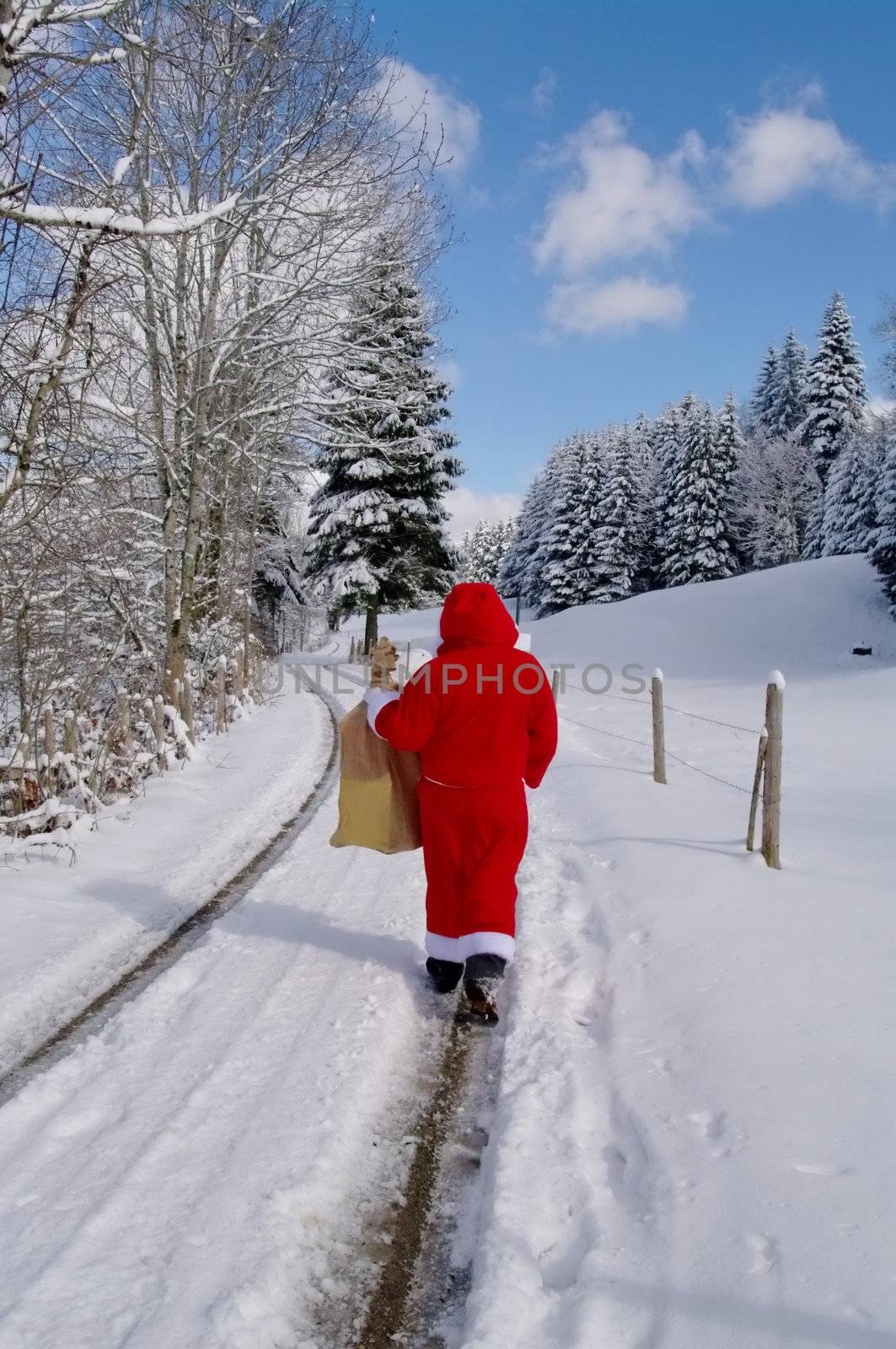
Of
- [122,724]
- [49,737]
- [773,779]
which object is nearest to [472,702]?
[773,779]

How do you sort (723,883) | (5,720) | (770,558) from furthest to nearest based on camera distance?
(770,558) → (5,720) → (723,883)

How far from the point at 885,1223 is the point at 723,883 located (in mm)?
3195

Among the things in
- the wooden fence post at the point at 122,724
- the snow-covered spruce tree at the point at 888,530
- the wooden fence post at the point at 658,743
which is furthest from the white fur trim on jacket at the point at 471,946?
the snow-covered spruce tree at the point at 888,530

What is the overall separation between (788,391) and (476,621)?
6062 cm

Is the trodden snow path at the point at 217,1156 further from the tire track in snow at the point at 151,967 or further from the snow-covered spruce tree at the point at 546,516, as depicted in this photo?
the snow-covered spruce tree at the point at 546,516

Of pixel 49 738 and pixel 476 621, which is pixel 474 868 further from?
pixel 49 738

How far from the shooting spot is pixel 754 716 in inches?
687

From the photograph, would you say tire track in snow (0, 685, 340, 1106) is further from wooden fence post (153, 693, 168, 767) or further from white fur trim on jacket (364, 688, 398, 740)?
wooden fence post (153, 693, 168, 767)

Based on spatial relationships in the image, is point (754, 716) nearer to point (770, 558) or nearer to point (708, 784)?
point (708, 784)

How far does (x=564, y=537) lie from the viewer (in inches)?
1925

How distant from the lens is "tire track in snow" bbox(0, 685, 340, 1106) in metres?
3.01

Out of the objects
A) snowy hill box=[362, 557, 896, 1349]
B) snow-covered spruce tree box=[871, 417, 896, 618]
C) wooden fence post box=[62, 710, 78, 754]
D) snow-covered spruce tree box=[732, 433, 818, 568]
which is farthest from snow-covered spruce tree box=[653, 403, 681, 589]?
wooden fence post box=[62, 710, 78, 754]

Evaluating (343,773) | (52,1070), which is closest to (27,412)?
(343,773)

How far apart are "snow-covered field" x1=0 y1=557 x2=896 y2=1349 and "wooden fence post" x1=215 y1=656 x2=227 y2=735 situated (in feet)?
25.0
